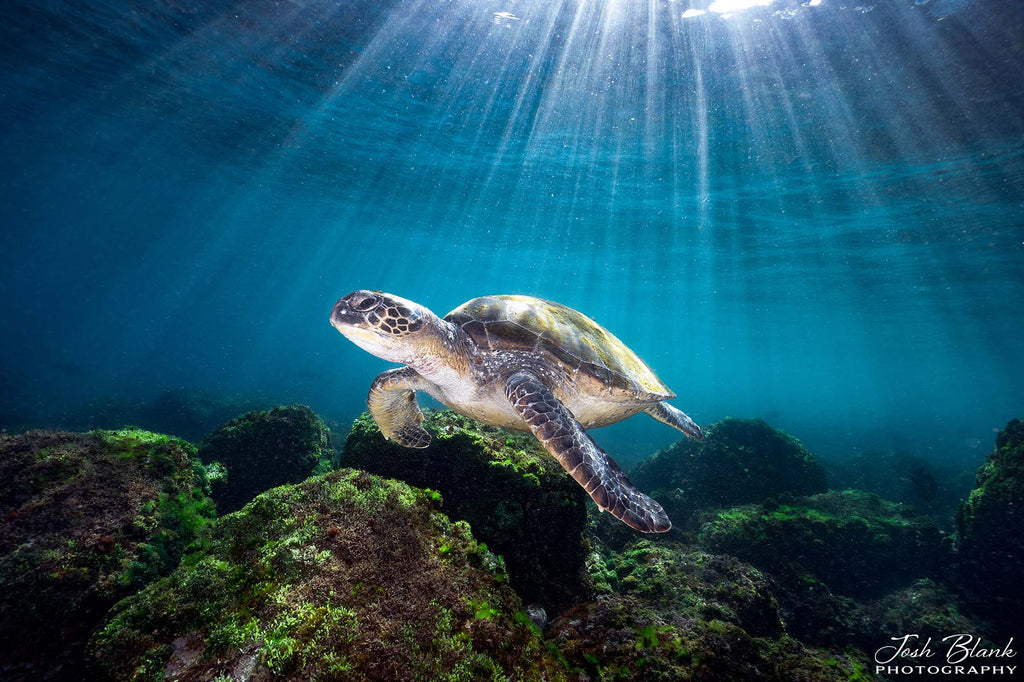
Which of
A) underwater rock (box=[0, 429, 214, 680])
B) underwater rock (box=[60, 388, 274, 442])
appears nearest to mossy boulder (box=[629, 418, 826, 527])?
underwater rock (box=[0, 429, 214, 680])

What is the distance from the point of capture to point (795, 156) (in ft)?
44.0

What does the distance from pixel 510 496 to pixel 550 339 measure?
1823 millimetres

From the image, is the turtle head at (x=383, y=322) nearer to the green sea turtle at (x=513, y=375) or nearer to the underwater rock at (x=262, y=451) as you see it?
the green sea turtle at (x=513, y=375)

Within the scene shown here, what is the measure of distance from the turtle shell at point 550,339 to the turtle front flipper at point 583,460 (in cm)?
63

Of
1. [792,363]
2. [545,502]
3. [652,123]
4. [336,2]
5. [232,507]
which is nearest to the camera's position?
[545,502]

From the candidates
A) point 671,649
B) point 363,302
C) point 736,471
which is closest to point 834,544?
point 736,471

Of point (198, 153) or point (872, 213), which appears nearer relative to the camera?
point (872, 213)

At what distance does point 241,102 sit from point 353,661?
74.9ft

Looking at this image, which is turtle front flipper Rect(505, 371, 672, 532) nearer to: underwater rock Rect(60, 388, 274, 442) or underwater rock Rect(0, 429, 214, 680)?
underwater rock Rect(0, 429, 214, 680)

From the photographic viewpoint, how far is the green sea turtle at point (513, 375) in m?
3.27

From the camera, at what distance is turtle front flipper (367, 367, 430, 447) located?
387 centimetres

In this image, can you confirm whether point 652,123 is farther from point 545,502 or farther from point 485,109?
point 545,502

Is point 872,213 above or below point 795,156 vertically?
below

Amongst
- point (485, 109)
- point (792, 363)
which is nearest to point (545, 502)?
point (485, 109)
